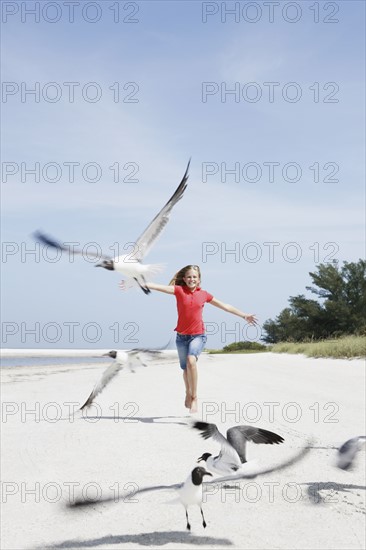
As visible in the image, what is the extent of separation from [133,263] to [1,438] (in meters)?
14.3

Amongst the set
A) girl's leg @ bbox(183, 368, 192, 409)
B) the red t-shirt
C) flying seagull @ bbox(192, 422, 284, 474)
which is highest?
the red t-shirt

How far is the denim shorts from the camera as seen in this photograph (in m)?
1.80

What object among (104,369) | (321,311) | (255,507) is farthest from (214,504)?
(104,369)

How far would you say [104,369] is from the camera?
6.89ft

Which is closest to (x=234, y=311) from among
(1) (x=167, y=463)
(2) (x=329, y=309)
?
(2) (x=329, y=309)

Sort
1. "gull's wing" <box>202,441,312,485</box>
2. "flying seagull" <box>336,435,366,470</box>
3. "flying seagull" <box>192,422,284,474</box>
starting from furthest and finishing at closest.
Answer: "flying seagull" <box>336,435,366,470</box> < "flying seagull" <box>192,422,284,474</box> < "gull's wing" <box>202,441,312,485</box>

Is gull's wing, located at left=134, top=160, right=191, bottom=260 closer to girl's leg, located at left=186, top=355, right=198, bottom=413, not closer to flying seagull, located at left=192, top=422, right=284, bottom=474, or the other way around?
girl's leg, located at left=186, top=355, right=198, bottom=413

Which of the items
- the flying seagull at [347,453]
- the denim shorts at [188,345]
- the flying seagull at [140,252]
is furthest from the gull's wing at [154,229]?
the flying seagull at [347,453]

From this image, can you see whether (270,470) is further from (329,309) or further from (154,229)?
(329,309)

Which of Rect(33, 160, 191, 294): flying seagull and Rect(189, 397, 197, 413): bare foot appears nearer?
Rect(33, 160, 191, 294): flying seagull

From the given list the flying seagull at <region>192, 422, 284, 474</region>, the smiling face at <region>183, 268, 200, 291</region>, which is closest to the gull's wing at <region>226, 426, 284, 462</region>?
the flying seagull at <region>192, 422, 284, 474</region>

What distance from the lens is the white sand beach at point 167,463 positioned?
3990 millimetres

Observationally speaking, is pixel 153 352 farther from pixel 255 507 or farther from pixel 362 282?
pixel 255 507

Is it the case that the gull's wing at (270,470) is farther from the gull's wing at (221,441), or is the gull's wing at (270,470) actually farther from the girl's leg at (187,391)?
the girl's leg at (187,391)
